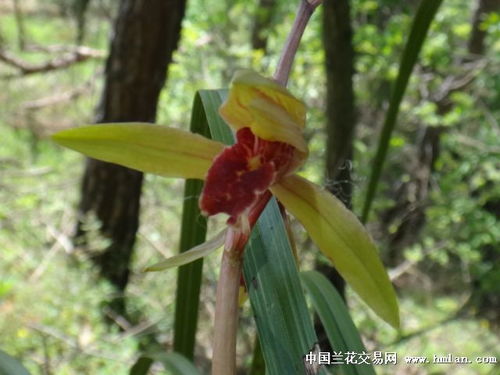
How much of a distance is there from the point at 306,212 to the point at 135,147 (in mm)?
136

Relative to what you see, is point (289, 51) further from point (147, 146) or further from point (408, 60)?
point (408, 60)

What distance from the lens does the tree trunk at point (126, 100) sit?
1895 mm

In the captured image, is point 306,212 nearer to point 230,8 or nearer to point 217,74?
point 217,74

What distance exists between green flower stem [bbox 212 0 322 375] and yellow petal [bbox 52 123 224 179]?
0.08 metres

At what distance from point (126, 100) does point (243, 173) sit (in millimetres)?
1637

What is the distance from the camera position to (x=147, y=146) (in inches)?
17.3

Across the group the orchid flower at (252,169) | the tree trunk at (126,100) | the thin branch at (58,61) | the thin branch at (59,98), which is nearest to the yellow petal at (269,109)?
the orchid flower at (252,169)

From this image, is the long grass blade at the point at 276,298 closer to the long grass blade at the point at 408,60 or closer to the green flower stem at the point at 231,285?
the green flower stem at the point at 231,285

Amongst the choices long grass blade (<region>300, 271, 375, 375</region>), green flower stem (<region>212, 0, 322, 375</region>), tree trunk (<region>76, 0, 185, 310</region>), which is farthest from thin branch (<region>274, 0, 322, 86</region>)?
tree trunk (<region>76, 0, 185, 310</region>)

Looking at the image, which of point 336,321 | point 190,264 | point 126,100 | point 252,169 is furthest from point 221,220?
point 252,169

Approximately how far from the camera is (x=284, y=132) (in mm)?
398

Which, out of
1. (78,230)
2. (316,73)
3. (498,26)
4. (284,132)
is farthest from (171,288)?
(284,132)

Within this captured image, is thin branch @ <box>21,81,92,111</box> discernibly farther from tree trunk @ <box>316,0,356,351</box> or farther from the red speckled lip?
the red speckled lip

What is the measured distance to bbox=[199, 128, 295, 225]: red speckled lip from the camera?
0.40m
